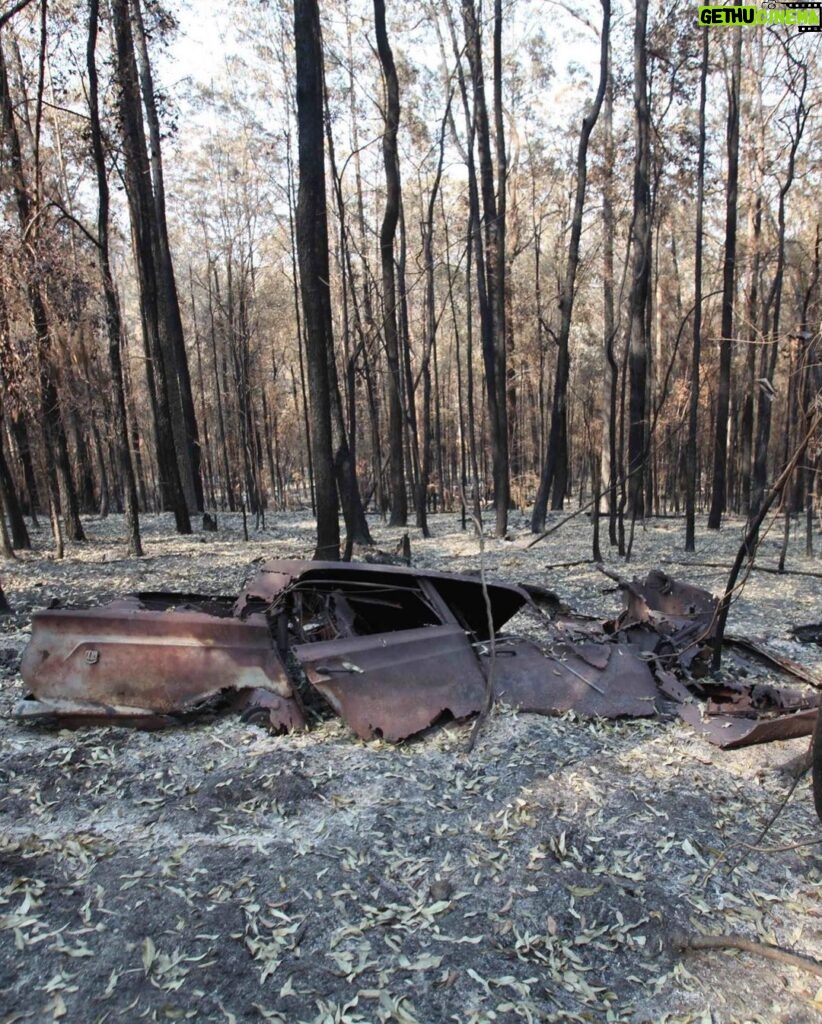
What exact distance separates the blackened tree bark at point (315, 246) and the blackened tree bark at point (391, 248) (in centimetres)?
263

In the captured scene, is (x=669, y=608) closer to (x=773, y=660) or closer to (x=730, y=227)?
(x=773, y=660)

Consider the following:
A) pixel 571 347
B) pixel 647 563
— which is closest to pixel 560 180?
pixel 571 347

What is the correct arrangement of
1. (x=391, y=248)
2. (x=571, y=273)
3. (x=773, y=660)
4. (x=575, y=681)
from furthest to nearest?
(x=391, y=248) → (x=571, y=273) → (x=773, y=660) → (x=575, y=681)

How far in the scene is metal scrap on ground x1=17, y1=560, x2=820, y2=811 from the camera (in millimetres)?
3842

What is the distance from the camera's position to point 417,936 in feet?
7.97

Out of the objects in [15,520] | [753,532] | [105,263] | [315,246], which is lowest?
[15,520]

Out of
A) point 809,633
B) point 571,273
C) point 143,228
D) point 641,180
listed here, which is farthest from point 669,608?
point 143,228

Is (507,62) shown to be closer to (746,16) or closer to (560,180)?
(560,180)

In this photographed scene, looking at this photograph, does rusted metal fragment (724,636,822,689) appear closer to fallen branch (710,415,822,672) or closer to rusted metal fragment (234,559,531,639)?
fallen branch (710,415,822,672)

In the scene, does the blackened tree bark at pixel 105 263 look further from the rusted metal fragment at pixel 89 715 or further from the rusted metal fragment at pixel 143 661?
the rusted metal fragment at pixel 89 715

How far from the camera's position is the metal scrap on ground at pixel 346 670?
3.84m

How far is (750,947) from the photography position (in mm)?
2289

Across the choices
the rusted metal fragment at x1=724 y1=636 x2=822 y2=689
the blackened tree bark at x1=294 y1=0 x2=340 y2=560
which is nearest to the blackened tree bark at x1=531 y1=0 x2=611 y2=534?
the blackened tree bark at x1=294 y1=0 x2=340 y2=560

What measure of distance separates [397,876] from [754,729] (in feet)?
7.45
